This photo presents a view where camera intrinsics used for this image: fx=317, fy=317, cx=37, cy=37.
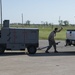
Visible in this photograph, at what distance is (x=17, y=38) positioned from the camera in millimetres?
19250

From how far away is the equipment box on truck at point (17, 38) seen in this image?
19109 millimetres

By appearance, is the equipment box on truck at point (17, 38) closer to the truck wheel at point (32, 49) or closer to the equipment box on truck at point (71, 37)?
the truck wheel at point (32, 49)

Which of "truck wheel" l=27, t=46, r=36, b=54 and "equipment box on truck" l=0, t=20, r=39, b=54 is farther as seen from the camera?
"truck wheel" l=27, t=46, r=36, b=54

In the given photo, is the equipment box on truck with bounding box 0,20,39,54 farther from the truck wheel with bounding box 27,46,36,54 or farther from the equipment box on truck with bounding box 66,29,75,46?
the equipment box on truck with bounding box 66,29,75,46

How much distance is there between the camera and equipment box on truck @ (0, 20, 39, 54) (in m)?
19.1

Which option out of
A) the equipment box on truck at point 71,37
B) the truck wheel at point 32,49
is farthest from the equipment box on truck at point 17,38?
the equipment box on truck at point 71,37

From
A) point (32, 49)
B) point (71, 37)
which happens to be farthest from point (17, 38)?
point (71, 37)

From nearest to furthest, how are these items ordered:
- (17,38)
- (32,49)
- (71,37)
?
(17,38), (32,49), (71,37)

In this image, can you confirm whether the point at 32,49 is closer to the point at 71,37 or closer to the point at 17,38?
the point at 17,38

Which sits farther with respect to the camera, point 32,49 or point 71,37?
point 71,37

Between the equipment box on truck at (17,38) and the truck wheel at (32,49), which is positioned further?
the truck wheel at (32,49)

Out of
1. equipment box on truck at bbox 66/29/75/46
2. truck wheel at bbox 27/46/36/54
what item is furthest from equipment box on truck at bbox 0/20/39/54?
equipment box on truck at bbox 66/29/75/46
